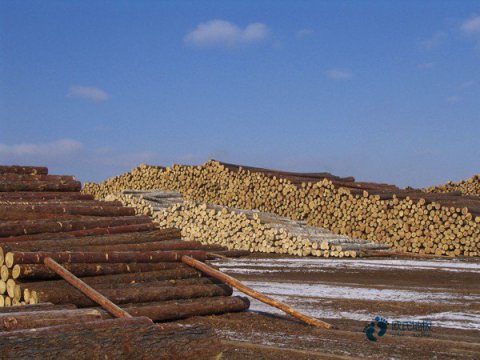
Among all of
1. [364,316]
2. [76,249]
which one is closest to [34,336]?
[76,249]

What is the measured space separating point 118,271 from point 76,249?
794mm

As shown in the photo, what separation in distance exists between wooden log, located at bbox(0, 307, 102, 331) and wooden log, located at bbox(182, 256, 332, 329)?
2695 millimetres

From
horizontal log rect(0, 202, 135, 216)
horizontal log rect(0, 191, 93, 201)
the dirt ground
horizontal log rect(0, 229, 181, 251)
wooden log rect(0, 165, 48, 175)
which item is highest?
wooden log rect(0, 165, 48, 175)

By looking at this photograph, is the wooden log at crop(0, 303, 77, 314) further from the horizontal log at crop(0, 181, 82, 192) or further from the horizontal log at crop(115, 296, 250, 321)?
the horizontal log at crop(0, 181, 82, 192)

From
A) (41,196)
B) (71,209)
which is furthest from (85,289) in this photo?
(41,196)

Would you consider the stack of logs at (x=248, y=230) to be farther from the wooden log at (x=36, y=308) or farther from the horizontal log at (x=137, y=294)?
the wooden log at (x=36, y=308)

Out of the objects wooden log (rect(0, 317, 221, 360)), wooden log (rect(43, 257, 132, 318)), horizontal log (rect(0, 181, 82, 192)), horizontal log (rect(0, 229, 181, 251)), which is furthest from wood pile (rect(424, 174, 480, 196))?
wooden log (rect(0, 317, 221, 360))

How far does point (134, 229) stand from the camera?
11461mm

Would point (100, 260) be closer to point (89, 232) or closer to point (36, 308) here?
point (89, 232)

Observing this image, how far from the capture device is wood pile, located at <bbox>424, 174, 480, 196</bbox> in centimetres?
3038

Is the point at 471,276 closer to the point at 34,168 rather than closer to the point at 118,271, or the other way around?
the point at 118,271

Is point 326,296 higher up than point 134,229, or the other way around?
point 134,229

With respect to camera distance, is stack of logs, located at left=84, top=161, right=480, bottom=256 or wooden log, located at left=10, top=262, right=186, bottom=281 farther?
stack of logs, located at left=84, top=161, right=480, bottom=256

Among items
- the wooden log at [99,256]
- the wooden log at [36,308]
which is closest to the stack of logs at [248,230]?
the wooden log at [99,256]
